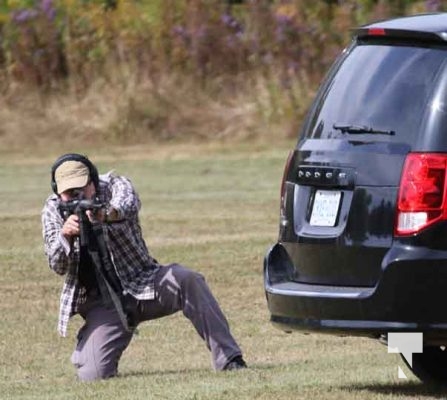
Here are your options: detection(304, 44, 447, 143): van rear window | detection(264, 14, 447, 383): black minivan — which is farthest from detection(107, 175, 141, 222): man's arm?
detection(304, 44, 447, 143): van rear window

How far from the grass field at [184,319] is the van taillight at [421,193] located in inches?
39.6

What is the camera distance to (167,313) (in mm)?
9703

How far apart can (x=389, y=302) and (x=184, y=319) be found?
4.77 metres

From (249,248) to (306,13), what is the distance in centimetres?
1186

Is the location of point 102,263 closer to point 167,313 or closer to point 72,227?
point 72,227

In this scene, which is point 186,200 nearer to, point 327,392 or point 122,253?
point 122,253

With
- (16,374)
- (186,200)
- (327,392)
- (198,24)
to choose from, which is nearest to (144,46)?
(198,24)

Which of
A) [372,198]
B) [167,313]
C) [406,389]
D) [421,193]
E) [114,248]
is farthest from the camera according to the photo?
[167,313]

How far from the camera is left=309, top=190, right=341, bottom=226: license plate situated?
7.95 metres

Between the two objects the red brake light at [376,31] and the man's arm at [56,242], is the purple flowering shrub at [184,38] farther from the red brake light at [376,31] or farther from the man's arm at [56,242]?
the red brake light at [376,31]

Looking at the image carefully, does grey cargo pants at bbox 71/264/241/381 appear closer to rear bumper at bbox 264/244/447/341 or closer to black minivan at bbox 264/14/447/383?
black minivan at bbox 264/14/447/383

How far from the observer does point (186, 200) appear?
18.9 m

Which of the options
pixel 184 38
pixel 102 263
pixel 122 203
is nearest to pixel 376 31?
pixel 122 203

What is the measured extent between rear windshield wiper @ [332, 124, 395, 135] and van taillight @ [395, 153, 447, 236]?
24 cm
